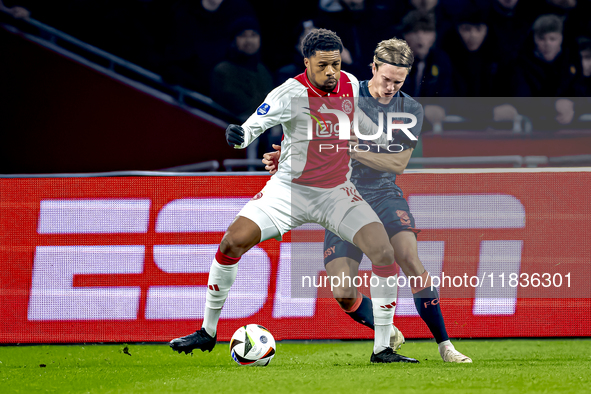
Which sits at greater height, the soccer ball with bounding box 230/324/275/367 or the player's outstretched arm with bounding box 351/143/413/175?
the player's outstretched arm with bounding box 351/143/413/175

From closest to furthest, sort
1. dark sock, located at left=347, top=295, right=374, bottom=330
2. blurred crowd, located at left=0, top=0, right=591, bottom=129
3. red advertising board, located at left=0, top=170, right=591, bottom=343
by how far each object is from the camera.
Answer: dark sock, located at left=347, top=295, right=374, bottom=330 < red advertising board, located at left=0, top=170, right=591, bottom=343 < blurred crowd, located at left=0, top=0, right=591, bottom=129

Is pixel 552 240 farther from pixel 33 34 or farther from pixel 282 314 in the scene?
pixel 33 34

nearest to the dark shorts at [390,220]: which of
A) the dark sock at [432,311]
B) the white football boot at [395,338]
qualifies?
the dark sock at [432,311]

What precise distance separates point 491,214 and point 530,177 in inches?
15.3

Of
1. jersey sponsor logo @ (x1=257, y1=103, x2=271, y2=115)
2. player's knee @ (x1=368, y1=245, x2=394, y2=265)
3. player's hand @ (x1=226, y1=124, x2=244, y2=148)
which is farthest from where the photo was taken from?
jersey sponsor logo @ (x1=257, y1=103, x2=271, y2=115)

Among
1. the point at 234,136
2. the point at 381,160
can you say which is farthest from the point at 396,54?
the point at 234,136

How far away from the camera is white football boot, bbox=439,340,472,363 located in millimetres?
4184

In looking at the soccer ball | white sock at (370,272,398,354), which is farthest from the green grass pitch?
white sock at (370,272,398,354)

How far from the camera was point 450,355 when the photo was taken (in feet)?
13.9

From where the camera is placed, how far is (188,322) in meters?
5.01

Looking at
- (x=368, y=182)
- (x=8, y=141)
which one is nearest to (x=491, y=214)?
(x=368, y=182)

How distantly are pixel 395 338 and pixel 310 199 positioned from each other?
1097 millimetres

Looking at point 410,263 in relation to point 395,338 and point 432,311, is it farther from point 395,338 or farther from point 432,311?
point 395,338

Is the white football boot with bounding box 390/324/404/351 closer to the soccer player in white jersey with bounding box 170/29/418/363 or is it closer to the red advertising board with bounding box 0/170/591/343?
the soccer player in white jersey with bounding box 170/29/418/363
